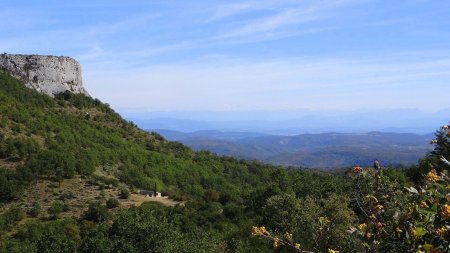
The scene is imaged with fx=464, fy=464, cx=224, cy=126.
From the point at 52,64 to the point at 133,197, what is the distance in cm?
3663

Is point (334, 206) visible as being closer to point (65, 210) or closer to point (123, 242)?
point (123, 242)

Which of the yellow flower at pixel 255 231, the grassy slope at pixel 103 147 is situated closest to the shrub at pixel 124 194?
the grassy slope at pixel 103 147

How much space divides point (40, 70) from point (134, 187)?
106 ft

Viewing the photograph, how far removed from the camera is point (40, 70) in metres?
82.4

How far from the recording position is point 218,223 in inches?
1895

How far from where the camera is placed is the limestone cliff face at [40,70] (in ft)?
265

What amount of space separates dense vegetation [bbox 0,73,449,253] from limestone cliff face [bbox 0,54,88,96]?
9.81ft

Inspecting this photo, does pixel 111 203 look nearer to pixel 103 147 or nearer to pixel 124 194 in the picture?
pixel 124 194

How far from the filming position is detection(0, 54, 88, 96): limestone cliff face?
80.8m

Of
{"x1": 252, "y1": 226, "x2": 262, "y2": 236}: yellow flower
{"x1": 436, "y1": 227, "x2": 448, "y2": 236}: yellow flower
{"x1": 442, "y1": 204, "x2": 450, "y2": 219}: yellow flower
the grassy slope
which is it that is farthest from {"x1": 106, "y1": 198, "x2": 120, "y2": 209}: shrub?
{"x1": 442, "y1": 204, "x2": 450, "y2": 219}: yellow flower

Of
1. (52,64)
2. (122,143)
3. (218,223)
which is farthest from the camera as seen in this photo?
(52,64)

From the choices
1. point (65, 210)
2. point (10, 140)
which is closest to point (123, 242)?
point (65, 210)

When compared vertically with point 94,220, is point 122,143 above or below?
above

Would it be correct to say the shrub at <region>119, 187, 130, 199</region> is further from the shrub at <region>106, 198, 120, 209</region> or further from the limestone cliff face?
the limestone cliff face
